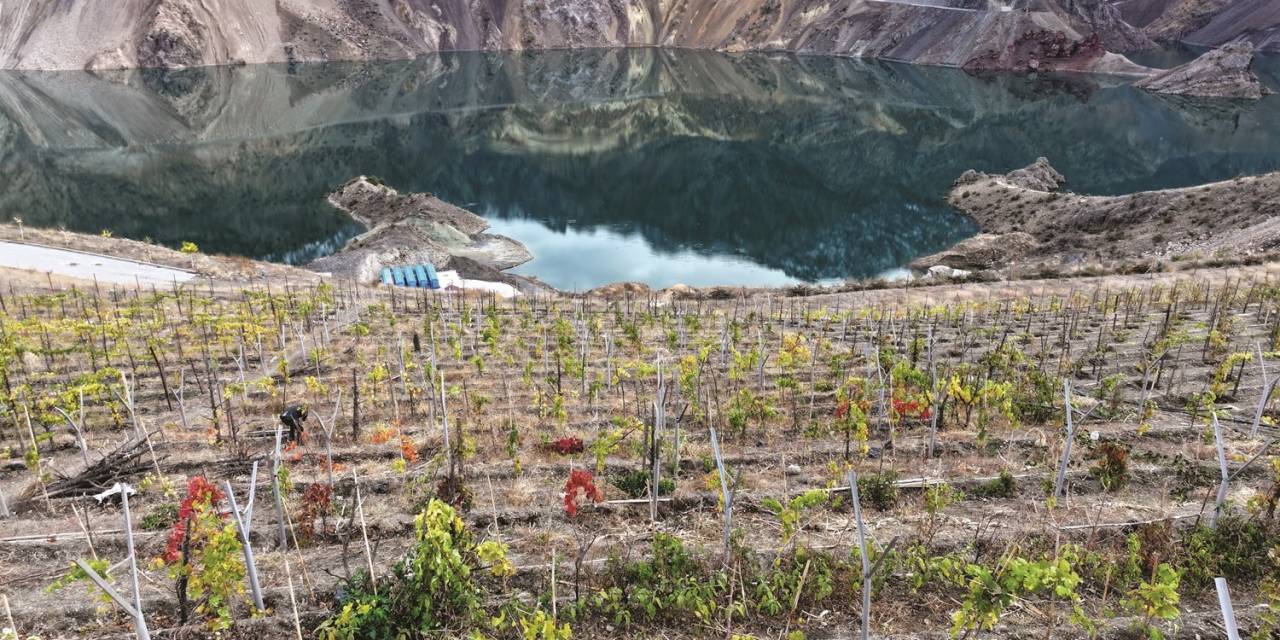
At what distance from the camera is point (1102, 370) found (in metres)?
12.9

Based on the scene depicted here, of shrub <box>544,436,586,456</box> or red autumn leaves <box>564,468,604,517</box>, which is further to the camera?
shrub <box>544,436,586,456</box>

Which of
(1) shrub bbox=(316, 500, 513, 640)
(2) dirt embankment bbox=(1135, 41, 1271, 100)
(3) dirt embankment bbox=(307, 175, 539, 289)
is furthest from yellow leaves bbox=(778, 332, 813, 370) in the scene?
(2) dirt embankment bbox=(1135, 41, 1271, 100)

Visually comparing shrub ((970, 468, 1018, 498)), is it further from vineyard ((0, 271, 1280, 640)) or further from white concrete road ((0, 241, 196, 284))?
white concrete road ((0, 241, 196, 284))

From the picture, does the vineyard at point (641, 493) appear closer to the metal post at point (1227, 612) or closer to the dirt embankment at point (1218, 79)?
the metal post at point (1227, 612)

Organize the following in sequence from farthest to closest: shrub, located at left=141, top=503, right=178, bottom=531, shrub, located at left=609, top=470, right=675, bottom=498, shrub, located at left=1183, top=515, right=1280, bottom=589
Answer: shrub, located at left=609, top=470, right=675, bottom=498 < shrub, located at left=141, top=503, right=178, bottom=531 < shrub, located at left=1183, top=515, right=1280, bottom=589

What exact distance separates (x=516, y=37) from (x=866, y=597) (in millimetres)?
131815

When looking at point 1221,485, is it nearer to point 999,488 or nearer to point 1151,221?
point 999,488

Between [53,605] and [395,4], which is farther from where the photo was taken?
[395,4]

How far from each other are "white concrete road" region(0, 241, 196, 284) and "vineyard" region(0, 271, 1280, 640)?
35.3ft

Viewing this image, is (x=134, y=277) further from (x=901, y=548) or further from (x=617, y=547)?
(x=901, y=548)

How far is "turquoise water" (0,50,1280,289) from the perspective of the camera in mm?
42500

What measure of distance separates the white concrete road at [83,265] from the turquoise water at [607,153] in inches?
432

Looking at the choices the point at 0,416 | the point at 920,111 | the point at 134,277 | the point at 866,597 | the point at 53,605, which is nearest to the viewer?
the point at 866,597

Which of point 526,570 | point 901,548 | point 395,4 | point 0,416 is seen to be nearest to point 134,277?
point 0,416
